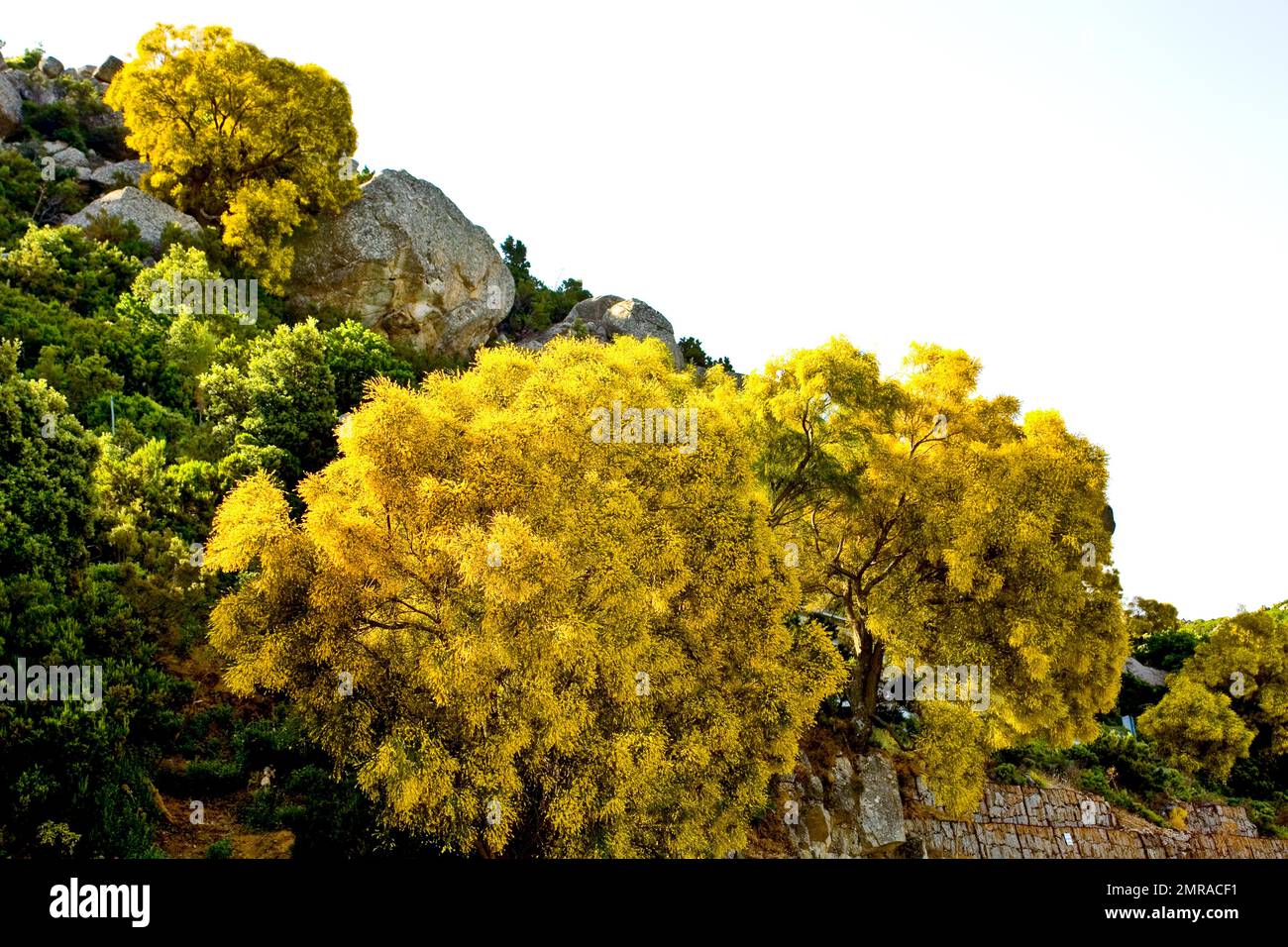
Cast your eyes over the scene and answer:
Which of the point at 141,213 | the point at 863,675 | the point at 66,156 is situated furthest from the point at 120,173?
the point at 863,675

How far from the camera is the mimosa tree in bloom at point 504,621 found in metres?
14.6

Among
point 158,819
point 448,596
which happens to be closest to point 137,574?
point 158,819

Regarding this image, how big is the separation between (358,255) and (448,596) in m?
29.3

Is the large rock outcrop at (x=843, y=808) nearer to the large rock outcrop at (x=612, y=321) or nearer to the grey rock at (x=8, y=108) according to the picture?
the large rock outcrop at (x=612, y=321)

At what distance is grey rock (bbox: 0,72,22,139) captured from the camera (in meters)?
46.8

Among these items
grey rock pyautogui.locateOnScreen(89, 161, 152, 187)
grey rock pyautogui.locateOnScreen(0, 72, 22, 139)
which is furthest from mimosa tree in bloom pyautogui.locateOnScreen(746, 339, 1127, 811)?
grey rock pyautogui.locateOnScreen(0, 72, 22, 139)

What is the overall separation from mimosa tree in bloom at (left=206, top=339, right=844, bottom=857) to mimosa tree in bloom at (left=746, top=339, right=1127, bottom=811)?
728cm

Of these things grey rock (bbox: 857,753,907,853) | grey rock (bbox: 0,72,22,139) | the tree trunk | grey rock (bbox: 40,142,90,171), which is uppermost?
grey rock (bbox: 0,72,22,139)

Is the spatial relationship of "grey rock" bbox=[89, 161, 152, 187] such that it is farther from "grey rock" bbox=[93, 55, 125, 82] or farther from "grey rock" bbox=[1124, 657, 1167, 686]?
"grey rock" bbox=[1124, 657, 1167, 686]

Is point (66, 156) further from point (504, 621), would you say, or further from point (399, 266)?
point (504, 621)

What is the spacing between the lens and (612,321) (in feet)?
166
